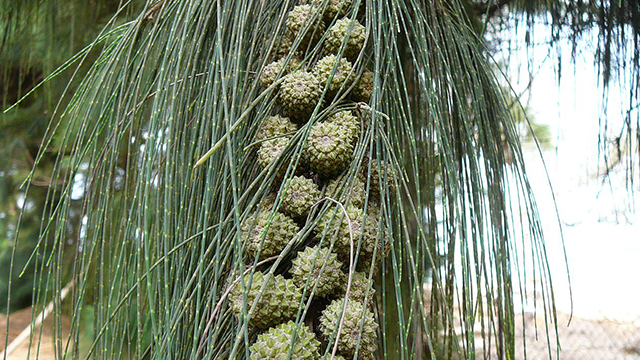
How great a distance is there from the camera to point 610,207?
57.1 inches

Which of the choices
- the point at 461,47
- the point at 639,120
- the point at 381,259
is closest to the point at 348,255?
the point at 381,259

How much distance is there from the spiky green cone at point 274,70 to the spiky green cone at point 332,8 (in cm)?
5

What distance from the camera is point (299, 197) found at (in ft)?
1.37

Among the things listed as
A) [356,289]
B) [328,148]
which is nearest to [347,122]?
[328,148]

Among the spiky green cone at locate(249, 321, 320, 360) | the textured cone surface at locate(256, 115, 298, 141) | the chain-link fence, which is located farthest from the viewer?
the chain-link fence

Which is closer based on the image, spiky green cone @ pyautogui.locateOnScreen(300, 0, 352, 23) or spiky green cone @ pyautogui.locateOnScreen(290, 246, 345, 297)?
spiky green cone @ pyautogui.locateOnScreen(290, 246, 345, 297)

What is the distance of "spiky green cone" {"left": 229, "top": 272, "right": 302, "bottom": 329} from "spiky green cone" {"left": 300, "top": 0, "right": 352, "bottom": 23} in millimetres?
251

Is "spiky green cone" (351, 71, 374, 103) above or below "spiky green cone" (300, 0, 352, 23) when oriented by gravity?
below

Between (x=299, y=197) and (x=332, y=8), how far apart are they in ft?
0.63

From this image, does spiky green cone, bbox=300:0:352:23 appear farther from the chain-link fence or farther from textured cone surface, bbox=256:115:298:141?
the chain-link fence

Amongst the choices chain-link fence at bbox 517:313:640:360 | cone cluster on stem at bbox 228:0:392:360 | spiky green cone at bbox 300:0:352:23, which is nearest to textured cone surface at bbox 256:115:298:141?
cone cluster on stem at bbox 228:0:392:360

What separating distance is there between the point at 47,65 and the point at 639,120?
1109mm

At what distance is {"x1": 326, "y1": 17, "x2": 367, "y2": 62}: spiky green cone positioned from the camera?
1.56 ft

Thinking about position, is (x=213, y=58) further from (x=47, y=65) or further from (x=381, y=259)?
(x=47, y=65)
